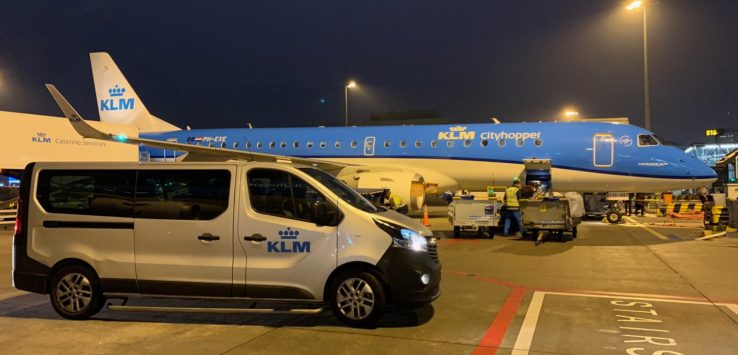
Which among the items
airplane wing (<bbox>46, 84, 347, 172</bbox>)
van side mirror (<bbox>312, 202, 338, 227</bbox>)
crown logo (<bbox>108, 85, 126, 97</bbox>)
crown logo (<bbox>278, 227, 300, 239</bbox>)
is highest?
crown logo (<bbox>108, 85, 126, 97</bbox>)

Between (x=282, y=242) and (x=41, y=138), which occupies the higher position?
(x=41, y=138)

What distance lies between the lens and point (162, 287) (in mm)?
5938

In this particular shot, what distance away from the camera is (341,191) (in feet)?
20.5

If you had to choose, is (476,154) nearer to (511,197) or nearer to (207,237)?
(511,197)

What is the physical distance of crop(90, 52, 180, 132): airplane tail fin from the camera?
25.0 meters

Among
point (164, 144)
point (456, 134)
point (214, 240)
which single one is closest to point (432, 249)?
point (214, 240)

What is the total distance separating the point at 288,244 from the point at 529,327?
9.02 feet

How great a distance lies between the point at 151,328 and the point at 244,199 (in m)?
1.73

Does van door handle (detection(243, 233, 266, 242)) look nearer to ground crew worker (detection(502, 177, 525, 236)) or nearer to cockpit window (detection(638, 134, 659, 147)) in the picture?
ground crew worker (detection(502, 177, 525, 236))

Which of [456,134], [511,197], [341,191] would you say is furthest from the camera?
[456,134]

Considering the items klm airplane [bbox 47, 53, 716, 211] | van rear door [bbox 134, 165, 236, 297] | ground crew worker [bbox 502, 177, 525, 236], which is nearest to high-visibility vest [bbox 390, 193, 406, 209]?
klm airplane [bbox 47, 53, 716, 211]

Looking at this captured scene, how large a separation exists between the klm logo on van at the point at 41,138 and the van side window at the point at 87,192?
49.6ft

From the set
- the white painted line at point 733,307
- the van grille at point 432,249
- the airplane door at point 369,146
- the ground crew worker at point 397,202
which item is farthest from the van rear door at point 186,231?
the airplane door at point 369,146

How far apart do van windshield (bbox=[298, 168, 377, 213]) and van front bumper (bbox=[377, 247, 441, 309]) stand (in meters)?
0.67
